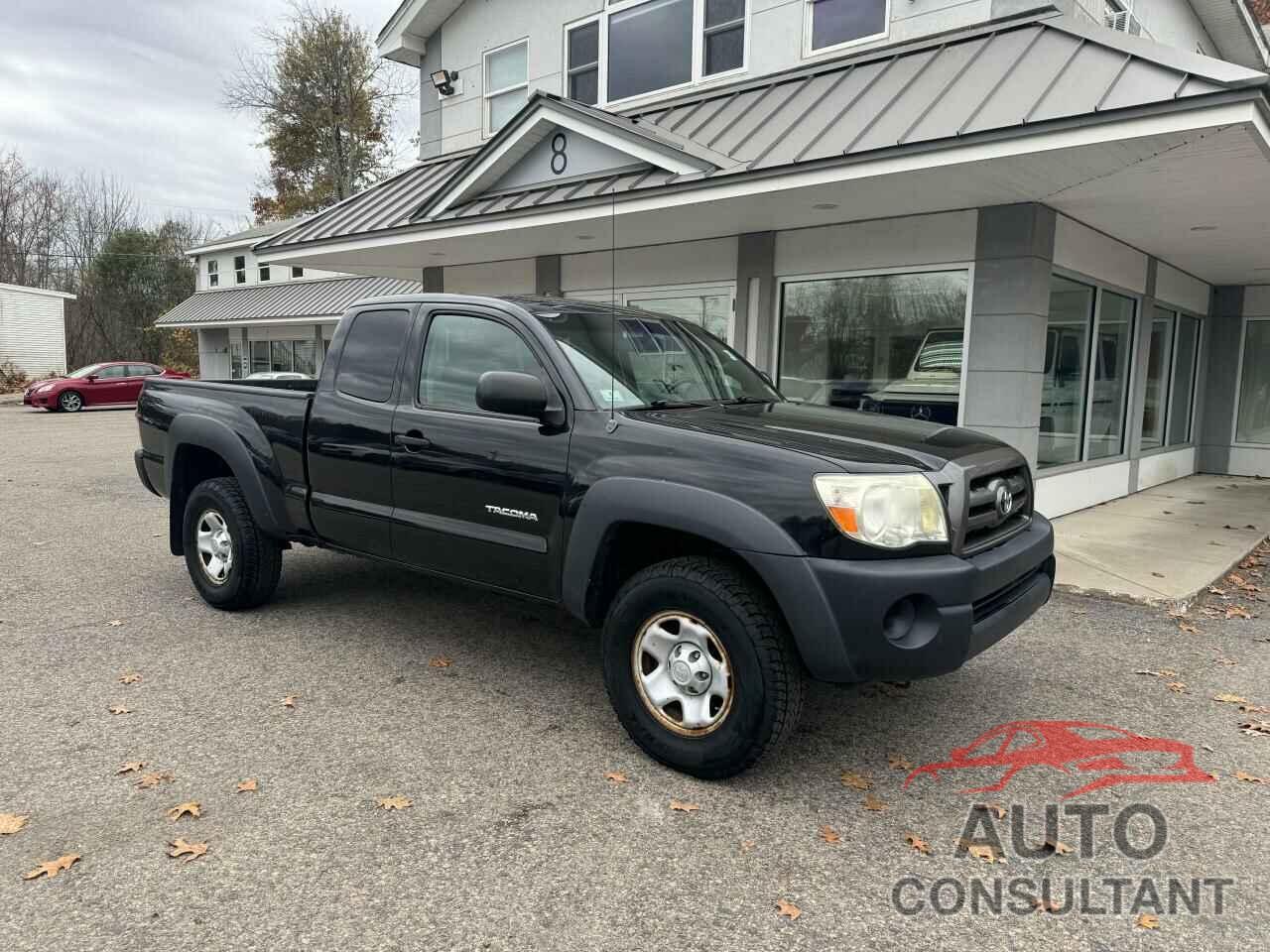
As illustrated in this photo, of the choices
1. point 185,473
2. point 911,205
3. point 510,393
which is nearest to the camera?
point 510,393

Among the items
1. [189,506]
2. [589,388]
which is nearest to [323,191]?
[189,506]

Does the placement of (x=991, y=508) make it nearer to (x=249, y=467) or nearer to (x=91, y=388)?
(x=249, y=467)

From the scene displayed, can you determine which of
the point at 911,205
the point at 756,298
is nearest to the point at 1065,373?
the point at 911,205

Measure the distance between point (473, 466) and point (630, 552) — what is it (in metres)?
0.89

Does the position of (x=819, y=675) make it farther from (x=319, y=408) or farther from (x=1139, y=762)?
(x=319, y=408)

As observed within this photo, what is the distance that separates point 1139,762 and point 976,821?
1.03 metres

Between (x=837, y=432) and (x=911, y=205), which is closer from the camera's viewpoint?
(x=837, y=432)

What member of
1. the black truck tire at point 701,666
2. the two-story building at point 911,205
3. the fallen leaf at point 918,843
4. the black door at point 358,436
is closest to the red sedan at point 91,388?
the two-story building at point 911,205

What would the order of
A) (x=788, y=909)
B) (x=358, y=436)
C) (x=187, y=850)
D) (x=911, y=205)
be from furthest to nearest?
1. (x=911, y=205)
2. (x=358, y=436)
3. (x=187, y=850)
4. (x=788, y=909)

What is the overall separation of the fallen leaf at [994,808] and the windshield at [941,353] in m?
5.65

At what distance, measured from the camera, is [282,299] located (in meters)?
28.2

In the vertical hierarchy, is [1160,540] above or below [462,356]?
below

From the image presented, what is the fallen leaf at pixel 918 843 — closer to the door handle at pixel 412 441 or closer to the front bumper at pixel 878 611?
the front bumper at pixel 878 611

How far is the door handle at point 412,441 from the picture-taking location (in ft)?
13.9
